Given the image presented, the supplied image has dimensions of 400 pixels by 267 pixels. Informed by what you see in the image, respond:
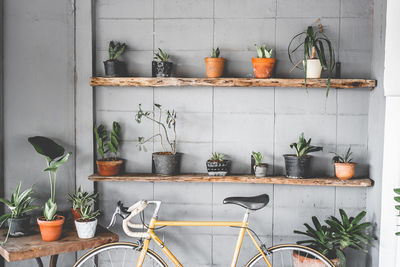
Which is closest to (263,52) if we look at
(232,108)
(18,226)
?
(232,108)

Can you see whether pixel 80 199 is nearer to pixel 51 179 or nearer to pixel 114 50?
pixel 51 179

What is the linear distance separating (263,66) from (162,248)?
1600mm

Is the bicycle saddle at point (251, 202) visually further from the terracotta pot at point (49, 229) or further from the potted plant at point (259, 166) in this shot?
the terracotta pot at point (49, 229)

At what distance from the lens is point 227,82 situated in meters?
2.94

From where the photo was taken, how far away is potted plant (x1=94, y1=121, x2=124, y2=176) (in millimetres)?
3029

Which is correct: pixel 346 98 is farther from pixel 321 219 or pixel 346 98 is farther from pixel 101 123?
pixel 101 123

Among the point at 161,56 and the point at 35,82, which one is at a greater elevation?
the point at 161,56

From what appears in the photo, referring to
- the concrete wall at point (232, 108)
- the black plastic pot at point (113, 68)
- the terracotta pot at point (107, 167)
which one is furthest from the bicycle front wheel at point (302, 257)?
the black plastic pot at point (113, 68)

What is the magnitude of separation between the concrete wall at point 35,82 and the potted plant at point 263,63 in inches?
61.0

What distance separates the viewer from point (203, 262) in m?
3.17

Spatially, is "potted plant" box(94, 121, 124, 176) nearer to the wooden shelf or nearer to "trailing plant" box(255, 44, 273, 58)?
the wooden shelf

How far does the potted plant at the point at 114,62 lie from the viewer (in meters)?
3.04

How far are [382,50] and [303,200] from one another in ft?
4.42

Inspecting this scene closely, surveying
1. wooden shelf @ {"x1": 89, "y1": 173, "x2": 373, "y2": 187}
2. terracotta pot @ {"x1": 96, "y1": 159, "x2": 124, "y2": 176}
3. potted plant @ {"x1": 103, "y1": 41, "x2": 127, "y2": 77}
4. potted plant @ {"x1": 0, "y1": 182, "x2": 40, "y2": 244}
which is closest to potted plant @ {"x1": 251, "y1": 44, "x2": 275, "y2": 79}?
wooden shelf @ {"x1": 89, "y1": 173, "x2": 373, "y2": 187}
